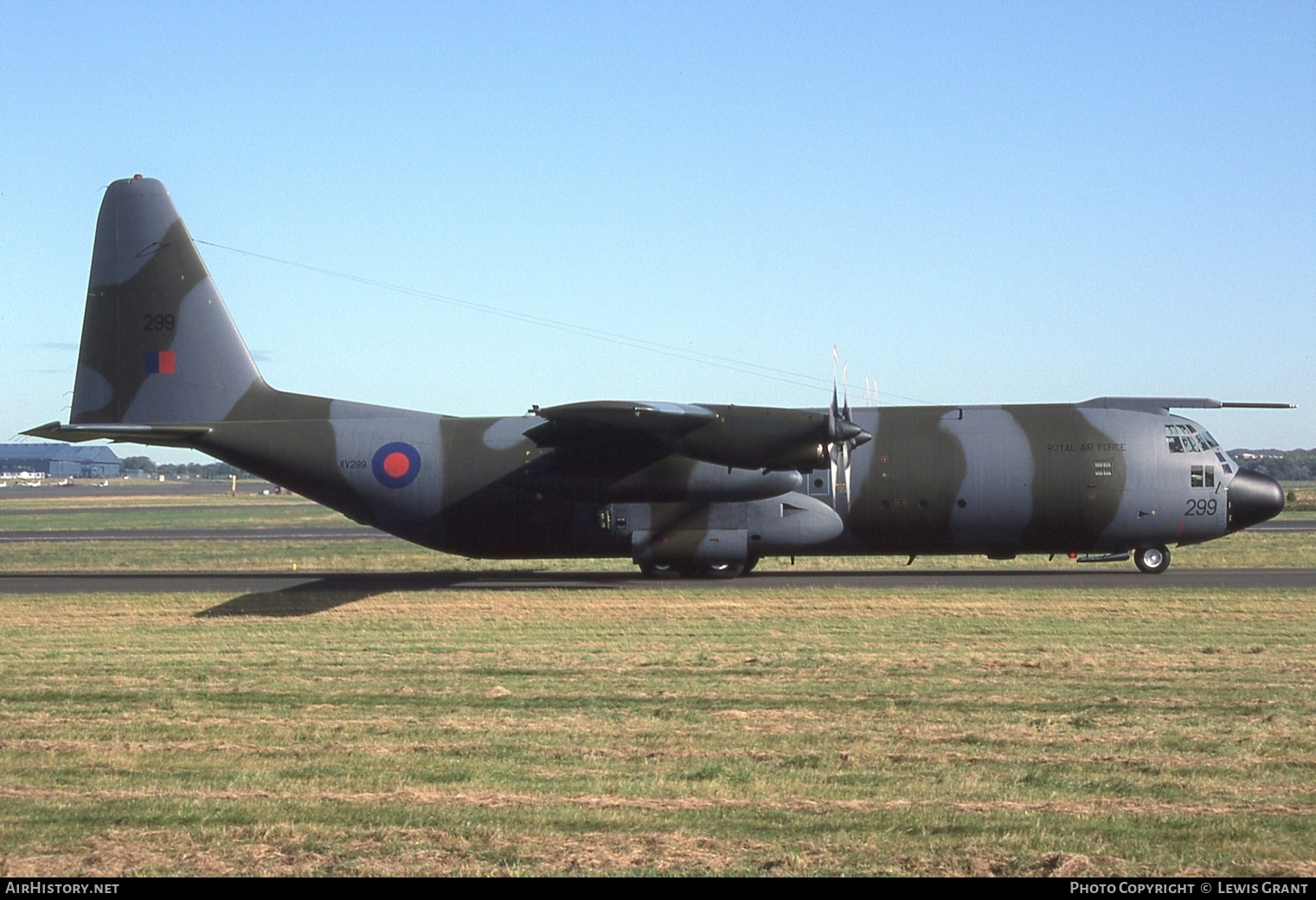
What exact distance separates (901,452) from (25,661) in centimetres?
1798

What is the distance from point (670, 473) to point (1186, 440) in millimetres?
11999

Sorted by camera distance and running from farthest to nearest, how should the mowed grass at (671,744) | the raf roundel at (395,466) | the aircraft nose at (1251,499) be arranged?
1. the aircraft nose at (1251,499)
2. the raf roundel at (395,466)
3. the mowed grass at (671,744)

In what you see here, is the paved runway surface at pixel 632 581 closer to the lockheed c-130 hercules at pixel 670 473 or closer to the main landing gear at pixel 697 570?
the main landing gear at pixel 697 570

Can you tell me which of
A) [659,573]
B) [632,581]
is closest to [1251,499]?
[659,573]

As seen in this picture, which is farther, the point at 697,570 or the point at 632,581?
the point at 632,581

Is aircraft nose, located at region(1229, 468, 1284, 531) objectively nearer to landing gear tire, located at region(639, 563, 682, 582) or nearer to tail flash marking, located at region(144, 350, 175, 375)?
landing gear tire, located at region(639, 563, 682, 582)

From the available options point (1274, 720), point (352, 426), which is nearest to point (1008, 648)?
point (1274, 720)

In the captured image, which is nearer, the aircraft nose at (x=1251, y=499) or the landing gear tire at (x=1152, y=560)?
the aircraft nose at (x=1251, y=499)

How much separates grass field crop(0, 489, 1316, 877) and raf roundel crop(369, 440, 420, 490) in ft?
17.9

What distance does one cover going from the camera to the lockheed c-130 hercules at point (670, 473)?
2764 centimetres

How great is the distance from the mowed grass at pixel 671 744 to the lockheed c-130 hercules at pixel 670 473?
4.65 meters

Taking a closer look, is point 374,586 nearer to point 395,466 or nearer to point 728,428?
point 395,466

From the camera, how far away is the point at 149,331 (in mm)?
29625

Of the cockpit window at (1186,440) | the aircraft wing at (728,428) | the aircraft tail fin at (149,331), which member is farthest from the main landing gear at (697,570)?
the aircraft tail fin at (149,331)
